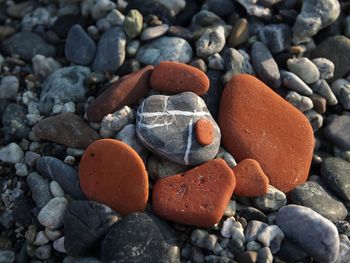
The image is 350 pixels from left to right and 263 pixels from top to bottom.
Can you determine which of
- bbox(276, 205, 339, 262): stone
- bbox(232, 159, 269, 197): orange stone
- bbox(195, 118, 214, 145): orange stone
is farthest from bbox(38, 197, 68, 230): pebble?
bbox(276, 205, 339, 262): stone

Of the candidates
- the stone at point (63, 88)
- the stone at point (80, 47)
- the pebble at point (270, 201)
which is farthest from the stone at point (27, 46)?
the pebble at point (270, 201)

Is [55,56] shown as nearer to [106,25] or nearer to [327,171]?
[106,25]

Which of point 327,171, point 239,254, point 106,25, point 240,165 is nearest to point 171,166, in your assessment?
point 240,165

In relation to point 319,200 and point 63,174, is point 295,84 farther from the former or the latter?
point 63,174

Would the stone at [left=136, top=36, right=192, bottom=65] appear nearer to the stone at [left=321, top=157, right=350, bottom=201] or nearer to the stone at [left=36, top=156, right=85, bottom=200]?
the stone at [left=36, top=156, right=85, bottom=200]

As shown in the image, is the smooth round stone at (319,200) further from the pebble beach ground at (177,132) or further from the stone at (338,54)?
the stone at (338,54)

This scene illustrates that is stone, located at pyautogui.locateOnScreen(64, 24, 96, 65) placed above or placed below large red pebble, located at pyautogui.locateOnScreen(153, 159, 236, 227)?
above

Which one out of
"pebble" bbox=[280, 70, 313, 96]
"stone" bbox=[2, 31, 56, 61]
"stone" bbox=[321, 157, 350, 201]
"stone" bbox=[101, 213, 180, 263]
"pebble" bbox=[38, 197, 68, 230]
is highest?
"pebble" bbox=[280, 70, 313, 96]
